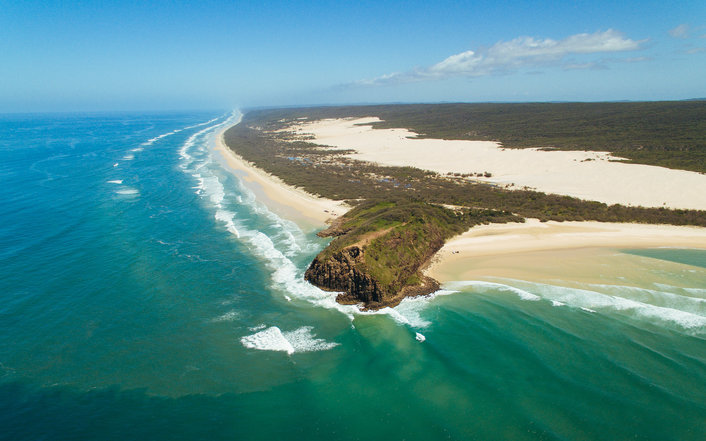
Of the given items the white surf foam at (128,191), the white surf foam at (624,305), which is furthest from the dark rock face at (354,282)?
the white surf foam at (128,191)

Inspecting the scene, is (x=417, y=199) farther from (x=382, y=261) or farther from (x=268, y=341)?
(x=268, y=341)

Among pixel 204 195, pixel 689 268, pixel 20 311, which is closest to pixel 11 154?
pixel 204 195

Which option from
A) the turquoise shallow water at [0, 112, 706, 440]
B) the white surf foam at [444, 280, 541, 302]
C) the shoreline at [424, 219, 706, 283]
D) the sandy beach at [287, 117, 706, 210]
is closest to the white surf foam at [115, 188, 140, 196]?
the turquoise shallow water at [0, 112, 706, 440]

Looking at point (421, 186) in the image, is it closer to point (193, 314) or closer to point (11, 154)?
point (193, 314)

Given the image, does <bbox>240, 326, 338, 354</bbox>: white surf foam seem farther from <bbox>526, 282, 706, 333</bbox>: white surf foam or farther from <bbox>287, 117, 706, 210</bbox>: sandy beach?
<bbox>287, 117, 706, 210</bbox>: sandy beach

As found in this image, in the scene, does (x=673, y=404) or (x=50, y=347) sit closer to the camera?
(x=673, y=404)

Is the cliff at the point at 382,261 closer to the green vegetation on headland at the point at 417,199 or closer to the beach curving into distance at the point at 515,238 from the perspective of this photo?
the green vegetation on headland at the point at 417,199
